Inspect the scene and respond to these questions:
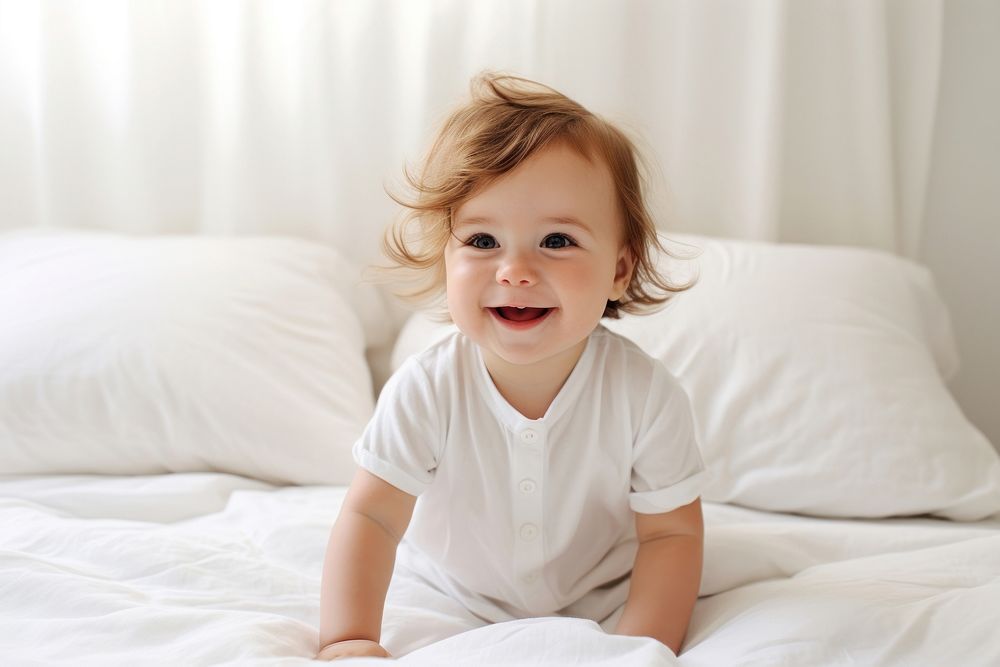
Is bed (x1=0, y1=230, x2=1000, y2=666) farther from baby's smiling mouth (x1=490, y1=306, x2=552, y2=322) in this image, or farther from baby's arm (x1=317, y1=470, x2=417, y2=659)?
baby's smiling mouth (x1=490, y1=306, x2=552, y2=322)

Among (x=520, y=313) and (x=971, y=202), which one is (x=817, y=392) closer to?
(x=520, y=313)

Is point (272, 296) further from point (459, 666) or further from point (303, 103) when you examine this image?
point (459, 666)

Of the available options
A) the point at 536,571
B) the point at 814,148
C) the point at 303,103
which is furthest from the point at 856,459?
the point at 303,103

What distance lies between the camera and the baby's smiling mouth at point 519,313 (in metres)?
0.90

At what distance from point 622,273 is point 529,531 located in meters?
0.28

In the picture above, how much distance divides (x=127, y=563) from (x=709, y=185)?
4.03 feet

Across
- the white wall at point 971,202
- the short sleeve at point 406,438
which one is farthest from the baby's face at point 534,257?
the white wall at point 971,202

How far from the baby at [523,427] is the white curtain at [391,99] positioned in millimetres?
762

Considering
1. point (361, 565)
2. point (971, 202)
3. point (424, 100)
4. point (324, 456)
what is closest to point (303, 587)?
point (361, 565)

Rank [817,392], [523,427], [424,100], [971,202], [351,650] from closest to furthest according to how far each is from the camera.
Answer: [351,650] < [523,427] < [817,392] < [424,100] < [971,202]

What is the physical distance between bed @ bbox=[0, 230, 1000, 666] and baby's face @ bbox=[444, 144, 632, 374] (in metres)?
0.26

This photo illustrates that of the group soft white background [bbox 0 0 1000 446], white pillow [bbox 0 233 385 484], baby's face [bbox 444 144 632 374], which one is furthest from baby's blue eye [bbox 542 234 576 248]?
soft white background [bbox 0 0 1000 446]

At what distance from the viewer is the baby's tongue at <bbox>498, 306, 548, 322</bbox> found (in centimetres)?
91

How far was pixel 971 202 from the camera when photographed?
6.04 ft
